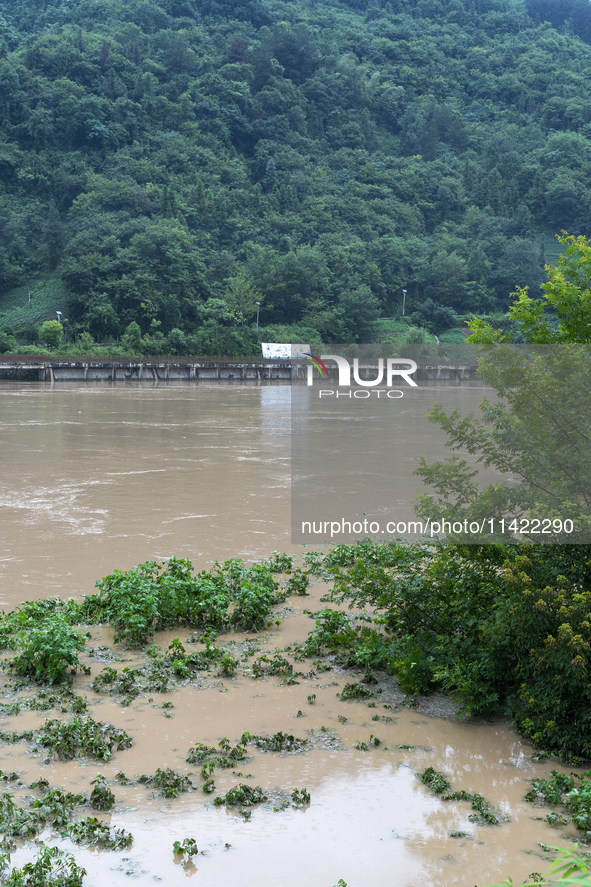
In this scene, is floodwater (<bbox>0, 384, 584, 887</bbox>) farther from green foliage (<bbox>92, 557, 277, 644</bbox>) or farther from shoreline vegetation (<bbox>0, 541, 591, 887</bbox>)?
green foliage (<bbox>92, 557, 277, 644</bbox>)

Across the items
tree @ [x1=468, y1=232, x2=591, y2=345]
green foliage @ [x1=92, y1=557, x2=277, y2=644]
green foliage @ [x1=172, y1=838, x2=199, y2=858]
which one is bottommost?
green foliage @ [x1=172, y1=838, x2=199, y2=858]

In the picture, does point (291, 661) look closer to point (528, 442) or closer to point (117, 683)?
point (117, 683)

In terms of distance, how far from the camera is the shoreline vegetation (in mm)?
4832

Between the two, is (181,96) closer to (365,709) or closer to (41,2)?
(41,2)

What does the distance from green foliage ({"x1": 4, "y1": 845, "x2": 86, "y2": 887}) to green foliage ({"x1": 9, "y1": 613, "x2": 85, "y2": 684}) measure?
2390 millimetres

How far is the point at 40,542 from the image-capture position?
1183cm

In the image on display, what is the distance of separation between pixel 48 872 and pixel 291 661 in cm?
349

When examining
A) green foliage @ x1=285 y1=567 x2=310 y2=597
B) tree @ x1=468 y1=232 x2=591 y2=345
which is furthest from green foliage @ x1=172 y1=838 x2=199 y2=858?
green foliage @ x1=285 y1=567 x2=310 y2=597

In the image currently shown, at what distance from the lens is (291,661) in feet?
24.2

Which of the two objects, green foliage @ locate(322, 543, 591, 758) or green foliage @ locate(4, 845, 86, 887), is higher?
green foliage @ locate(322, 543, 591, 758)

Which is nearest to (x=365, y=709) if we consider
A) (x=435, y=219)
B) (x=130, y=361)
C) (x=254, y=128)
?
(x=130, y=361)

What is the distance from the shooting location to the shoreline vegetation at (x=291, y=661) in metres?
4.83

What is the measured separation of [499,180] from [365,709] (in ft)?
542

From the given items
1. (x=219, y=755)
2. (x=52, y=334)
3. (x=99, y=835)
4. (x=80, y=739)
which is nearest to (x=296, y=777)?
(x=219, y=755)
